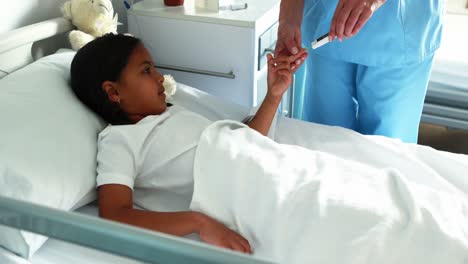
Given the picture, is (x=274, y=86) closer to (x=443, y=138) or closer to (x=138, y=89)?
(x=138, y=89)

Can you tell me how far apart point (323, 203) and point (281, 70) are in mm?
570

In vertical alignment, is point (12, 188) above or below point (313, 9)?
below

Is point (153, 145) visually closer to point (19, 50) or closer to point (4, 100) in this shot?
point (4, 100)

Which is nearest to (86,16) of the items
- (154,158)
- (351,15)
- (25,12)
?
(25,12)

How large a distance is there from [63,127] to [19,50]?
39cm

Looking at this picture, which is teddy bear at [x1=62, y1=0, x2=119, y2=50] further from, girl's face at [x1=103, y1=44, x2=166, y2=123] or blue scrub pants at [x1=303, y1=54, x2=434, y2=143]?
blue scrub pants at [x1=303, y1=54, x2=434, y2=143]

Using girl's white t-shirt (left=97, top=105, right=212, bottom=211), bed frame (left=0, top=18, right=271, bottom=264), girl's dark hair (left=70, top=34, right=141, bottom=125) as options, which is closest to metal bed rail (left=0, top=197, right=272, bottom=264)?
bed frame (left=0, top=18, right=271, bottom=264)

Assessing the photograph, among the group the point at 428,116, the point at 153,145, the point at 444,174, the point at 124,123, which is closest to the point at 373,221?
the point at 444,174

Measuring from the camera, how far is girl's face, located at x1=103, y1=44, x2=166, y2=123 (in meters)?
1.37

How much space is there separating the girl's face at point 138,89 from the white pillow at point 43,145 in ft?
0.28

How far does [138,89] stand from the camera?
1.38m

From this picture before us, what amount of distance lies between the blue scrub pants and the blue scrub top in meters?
0.04

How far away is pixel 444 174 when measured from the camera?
134cm

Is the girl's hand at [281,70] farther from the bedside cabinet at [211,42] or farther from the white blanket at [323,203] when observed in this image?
the bedside cabinet at [211,42]
